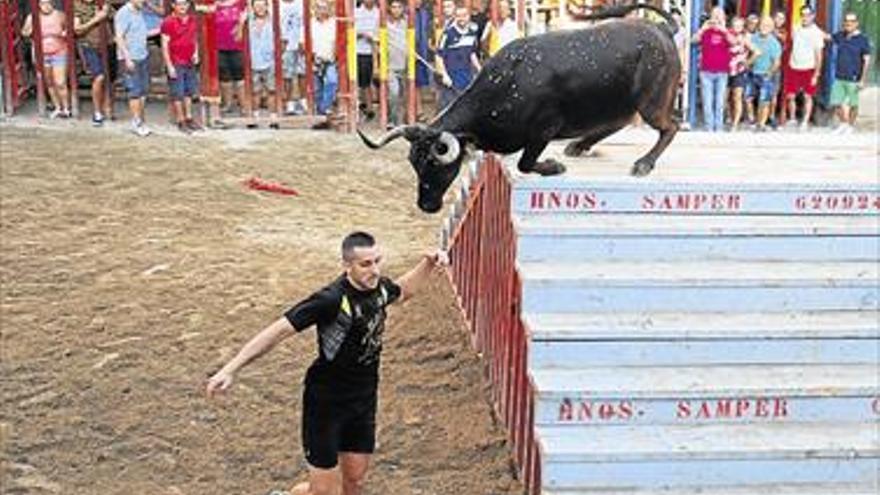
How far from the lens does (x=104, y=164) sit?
12141 mm

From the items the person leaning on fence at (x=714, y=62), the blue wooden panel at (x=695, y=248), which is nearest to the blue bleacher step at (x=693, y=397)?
the blue wooden panel at (x=695, y=248)

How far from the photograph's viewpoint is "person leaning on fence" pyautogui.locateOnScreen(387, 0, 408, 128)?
14.1 meters

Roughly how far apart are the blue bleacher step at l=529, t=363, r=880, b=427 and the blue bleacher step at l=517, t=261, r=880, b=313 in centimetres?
38

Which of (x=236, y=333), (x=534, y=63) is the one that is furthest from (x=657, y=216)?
(x=236, y=333)

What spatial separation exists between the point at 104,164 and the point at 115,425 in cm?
548

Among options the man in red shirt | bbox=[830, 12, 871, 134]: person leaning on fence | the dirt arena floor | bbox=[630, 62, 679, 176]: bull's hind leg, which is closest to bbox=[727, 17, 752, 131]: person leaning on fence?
bbox=[830, 12, 871, 134]: person leaning on fence

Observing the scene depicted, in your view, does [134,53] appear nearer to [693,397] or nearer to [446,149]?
[446,149]

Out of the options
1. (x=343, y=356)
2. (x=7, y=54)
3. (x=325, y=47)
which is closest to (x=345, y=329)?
(x=343, y=356)

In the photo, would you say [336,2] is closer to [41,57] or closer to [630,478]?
[41,57]

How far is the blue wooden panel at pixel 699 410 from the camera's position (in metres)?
5.75

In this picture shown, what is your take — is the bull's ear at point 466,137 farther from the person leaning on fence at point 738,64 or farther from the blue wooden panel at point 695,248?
the person leaning on fence at point 738,64

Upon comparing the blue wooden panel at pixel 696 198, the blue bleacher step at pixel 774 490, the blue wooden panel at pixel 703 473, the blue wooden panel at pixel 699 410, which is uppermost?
the blue wooden panel at pixel 696 198

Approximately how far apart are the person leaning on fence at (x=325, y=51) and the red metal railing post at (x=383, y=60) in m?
0.50

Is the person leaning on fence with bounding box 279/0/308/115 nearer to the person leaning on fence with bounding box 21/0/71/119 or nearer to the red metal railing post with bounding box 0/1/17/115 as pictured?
the person leaning on fence with bounding box 21/0/71/119
